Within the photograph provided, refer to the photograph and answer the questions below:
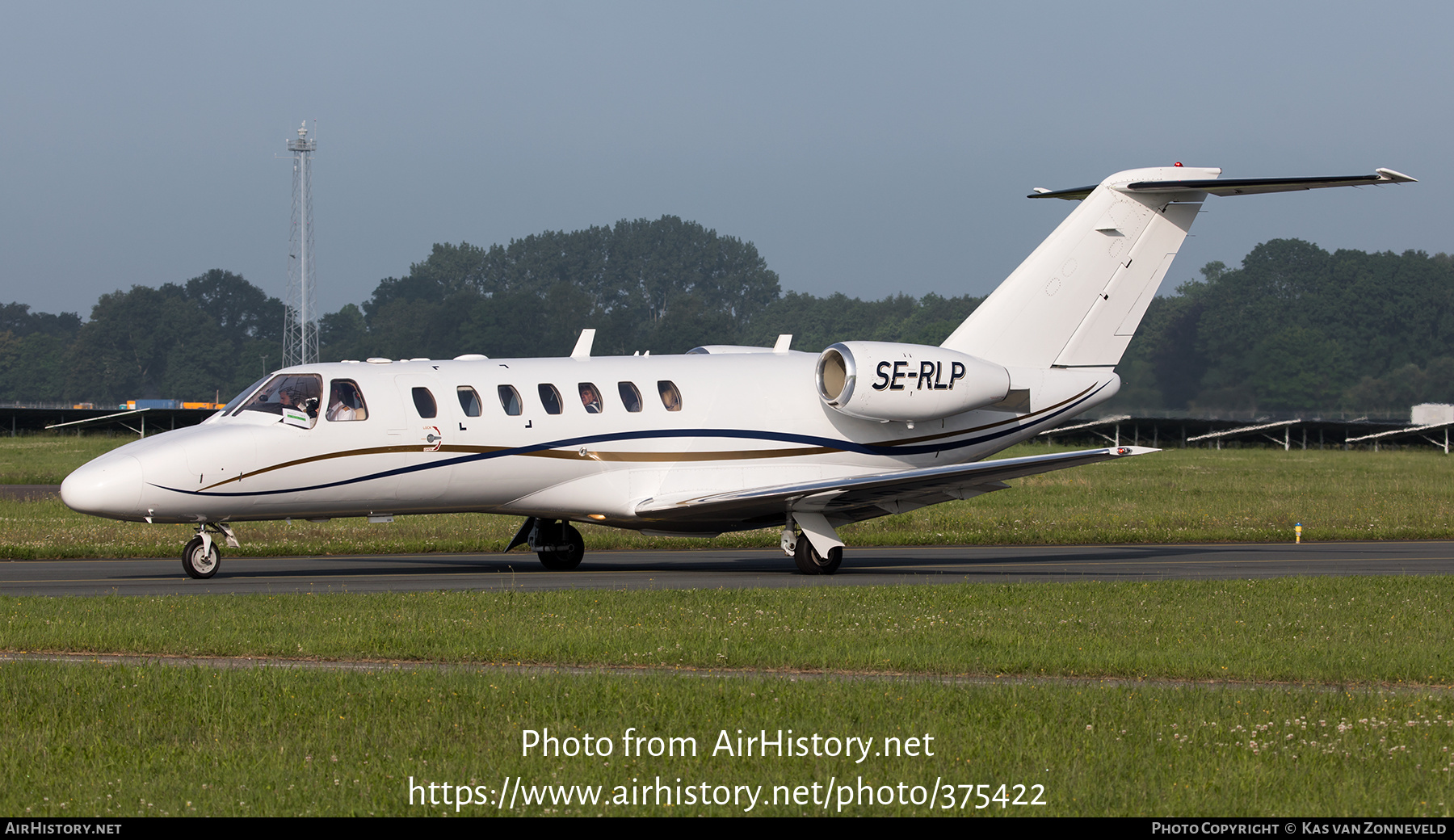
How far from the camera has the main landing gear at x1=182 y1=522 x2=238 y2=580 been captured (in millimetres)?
19594

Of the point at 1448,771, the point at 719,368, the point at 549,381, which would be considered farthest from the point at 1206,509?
the point at 1448,771

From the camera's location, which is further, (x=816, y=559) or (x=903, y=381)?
(x=903, y=381)

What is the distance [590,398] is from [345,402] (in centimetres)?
353

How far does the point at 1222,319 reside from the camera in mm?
68375

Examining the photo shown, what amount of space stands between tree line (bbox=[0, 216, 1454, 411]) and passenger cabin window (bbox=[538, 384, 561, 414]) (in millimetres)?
38104

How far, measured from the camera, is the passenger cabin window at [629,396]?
2203 centimetres

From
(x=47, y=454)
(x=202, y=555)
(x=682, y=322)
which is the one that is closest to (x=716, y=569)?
(x=202, y=555)

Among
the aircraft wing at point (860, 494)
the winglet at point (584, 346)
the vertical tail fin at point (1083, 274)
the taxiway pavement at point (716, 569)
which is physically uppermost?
the vertical tail fin at point (1083, 274)

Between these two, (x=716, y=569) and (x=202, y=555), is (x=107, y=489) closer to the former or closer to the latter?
(x=202, y=555)

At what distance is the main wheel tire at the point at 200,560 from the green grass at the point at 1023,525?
5237 mm

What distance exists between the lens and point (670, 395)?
22328 millimetres

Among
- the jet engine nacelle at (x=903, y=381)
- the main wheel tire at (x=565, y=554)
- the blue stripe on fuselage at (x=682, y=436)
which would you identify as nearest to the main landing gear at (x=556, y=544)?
the main wheel tire at (x=565, y=554)

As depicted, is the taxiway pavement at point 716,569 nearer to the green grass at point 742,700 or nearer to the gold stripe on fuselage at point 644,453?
the gold stripe on fuselage at point 644,453

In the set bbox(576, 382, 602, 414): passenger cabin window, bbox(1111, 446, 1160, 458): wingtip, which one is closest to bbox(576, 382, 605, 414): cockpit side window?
bbox(576, 382, 602, 414): passenger cabin window
